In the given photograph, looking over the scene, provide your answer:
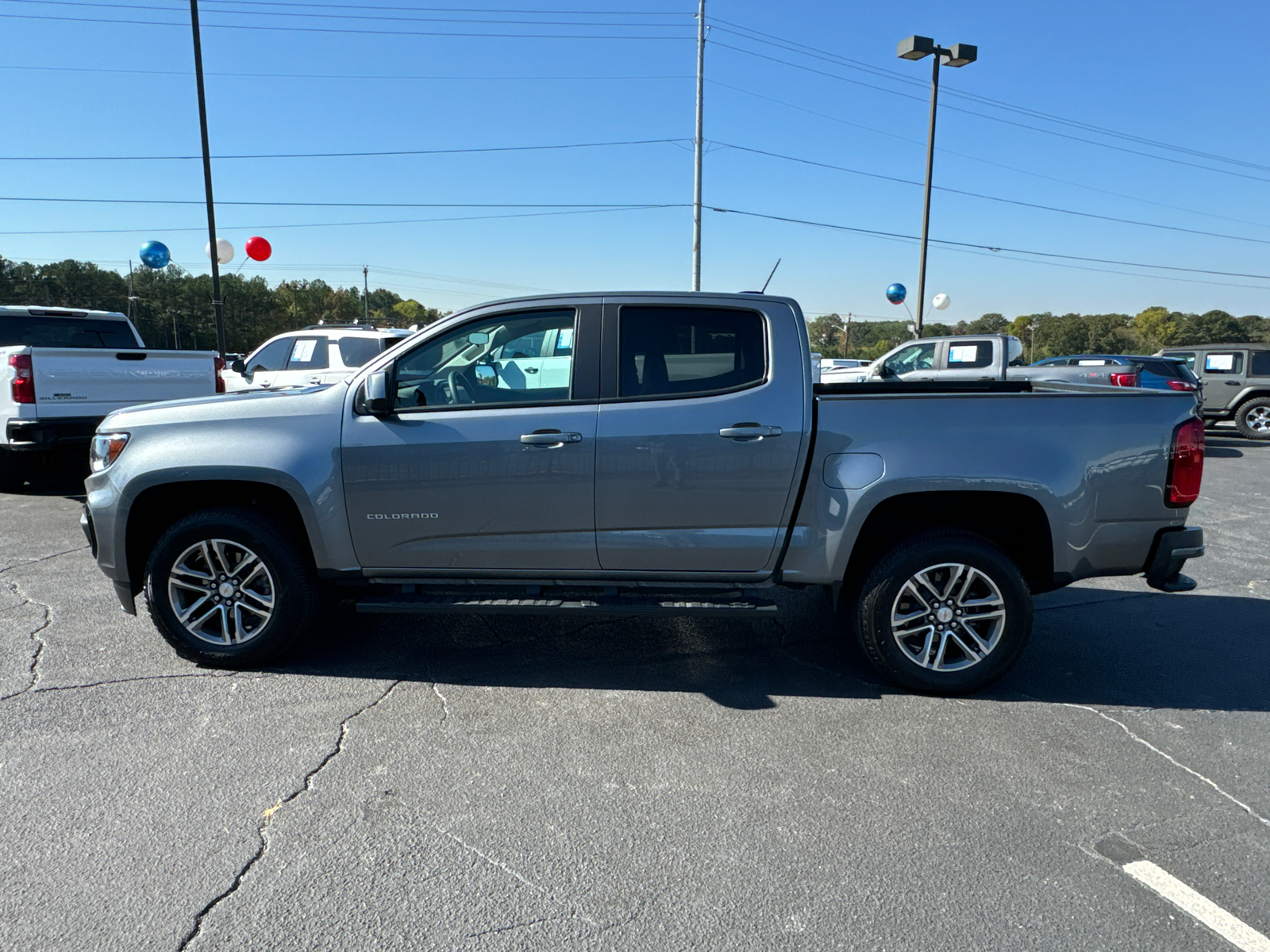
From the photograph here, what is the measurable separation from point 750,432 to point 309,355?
9552 mm

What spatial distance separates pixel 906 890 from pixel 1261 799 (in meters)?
1.61

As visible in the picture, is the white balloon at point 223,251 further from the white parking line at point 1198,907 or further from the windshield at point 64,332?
the white parking line at point 1198,907

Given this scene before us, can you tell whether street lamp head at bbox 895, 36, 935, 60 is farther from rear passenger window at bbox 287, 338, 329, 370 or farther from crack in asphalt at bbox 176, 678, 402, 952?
crack in asphalt at bbox 176, 678, 402, 952

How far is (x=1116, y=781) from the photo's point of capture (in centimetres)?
322

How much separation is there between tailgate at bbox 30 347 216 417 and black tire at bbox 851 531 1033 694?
7.05 metres

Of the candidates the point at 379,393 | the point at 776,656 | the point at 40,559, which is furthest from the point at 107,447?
the point at 776,656

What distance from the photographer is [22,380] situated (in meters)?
8.02

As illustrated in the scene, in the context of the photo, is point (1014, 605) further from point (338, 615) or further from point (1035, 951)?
point (338, 615)

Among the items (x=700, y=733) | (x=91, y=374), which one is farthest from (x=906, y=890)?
(x=91, y=374)

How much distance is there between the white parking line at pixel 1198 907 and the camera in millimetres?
2312

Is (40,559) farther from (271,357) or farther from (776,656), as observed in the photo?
(271,357)

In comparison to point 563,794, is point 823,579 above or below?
above

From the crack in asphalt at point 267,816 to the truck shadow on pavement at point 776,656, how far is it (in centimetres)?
42

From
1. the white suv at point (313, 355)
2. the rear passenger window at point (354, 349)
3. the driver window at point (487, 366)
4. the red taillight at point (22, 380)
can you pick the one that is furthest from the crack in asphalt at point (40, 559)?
the rear passenger window at point (354, 349)
